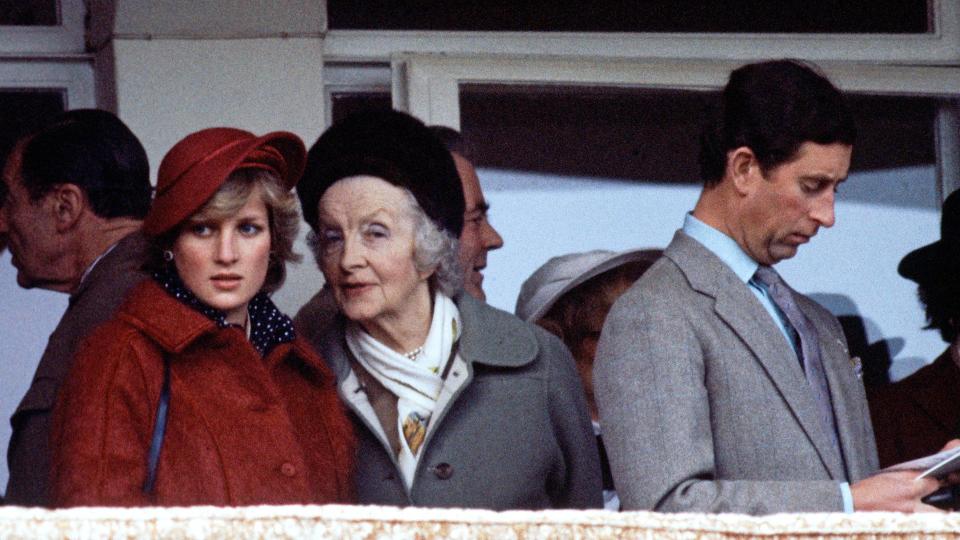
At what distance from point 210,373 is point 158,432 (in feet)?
0.51

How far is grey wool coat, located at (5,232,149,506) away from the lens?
9.99ft

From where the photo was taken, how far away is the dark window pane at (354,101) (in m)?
4.71

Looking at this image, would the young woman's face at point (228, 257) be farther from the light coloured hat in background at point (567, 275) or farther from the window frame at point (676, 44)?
the window frame at point (676, 44)

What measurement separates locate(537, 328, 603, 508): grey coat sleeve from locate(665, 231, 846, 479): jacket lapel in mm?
491

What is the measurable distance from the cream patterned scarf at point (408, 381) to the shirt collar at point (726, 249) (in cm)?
57

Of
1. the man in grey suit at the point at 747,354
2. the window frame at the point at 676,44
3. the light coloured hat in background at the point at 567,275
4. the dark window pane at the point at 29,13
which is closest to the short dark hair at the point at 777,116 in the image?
the man in grey suit at the point at 747,354

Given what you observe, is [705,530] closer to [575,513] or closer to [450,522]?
[575,513]

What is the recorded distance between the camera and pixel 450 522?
1.52m

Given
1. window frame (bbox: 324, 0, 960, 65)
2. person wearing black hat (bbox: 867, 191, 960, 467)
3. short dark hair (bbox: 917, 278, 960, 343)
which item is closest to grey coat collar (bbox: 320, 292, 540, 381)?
person wearing black hat (bbox: 867, 191, 960, 467)

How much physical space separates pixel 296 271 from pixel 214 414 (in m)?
1.73

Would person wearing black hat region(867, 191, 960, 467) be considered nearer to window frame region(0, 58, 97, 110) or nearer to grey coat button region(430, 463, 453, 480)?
grey coat button region(430, 463, 453, 480)

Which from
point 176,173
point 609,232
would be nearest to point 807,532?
point 176,173

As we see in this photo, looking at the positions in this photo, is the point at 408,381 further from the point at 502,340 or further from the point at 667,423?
the point at 667,423

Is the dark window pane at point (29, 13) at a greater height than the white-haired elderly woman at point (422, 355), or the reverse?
the dark window pane at point (29, 13)
